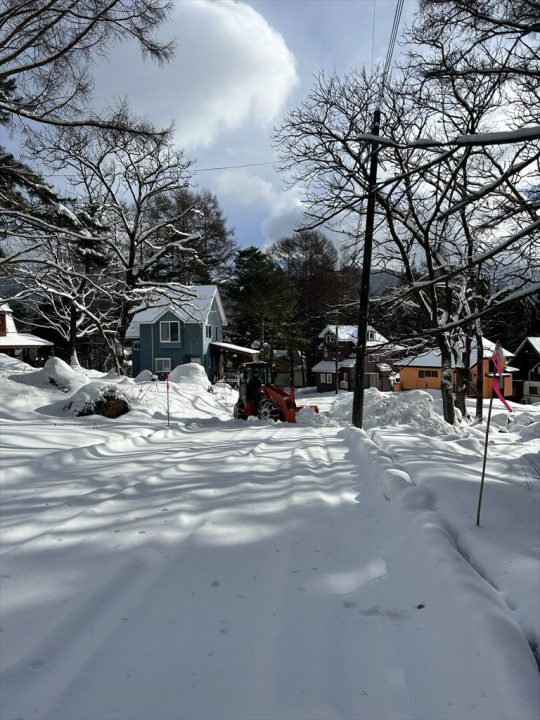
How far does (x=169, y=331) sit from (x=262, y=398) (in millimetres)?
22166

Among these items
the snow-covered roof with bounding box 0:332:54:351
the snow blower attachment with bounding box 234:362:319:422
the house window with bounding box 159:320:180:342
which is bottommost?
the snow blower attachment with bounding box 234:362:319:422

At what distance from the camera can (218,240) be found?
4609cm

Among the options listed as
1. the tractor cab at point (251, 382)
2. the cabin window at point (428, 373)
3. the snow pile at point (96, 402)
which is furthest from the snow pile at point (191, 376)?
the cabin window at point (428, 373)

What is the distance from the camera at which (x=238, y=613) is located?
3.03 metres

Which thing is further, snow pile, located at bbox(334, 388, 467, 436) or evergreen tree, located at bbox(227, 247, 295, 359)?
evergreen tree, located at bbox(227, 247, 295, 359)

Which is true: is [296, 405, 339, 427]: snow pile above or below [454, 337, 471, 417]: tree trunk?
below

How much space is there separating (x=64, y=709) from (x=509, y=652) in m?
2.21

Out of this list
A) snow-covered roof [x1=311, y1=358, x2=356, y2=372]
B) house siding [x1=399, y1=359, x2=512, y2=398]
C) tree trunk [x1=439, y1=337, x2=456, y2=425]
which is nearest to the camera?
tree trunk [x1=439, y1=337, x2=456, y2=425]

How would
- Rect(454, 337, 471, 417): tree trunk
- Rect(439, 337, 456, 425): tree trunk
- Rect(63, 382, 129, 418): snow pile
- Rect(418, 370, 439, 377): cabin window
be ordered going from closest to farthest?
Rect(63, 382, 129, 418): snow pile, Rect(439, 337, 456, 425): tree trunk, Rect(454, 337, 471, 417): tree trunk, Rect(418, 370, 439, 377): cabin window

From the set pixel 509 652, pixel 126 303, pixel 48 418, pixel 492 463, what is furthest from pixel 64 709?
pixel 126 303

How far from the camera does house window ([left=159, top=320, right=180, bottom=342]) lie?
3675 cm

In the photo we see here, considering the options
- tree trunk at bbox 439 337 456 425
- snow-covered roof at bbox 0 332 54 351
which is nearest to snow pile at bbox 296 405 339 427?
tree trunk at bbox 439 337 456 425

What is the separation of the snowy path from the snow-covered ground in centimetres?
1

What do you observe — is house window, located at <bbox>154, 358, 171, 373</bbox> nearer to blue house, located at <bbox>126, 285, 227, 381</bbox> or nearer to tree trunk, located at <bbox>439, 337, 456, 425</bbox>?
blue house, located at <bbox>126, 285, 227, 381</bbox>
